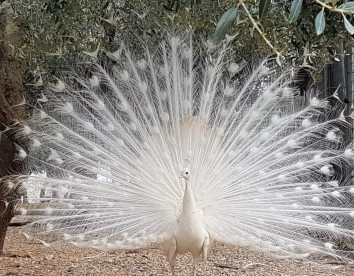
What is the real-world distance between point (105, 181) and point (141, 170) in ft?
1.20

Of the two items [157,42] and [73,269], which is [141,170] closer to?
[157,42]

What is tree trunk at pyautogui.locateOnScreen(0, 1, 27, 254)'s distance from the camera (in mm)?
5438

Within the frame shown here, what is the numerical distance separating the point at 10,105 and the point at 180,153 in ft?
6.39

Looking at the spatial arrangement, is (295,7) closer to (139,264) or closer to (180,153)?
(180,153)

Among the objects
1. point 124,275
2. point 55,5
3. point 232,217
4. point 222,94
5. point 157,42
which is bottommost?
point 124,275

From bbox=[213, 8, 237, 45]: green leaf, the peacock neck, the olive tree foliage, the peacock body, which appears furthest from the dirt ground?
bbox=[213, 8, 237, 45]: green leaf

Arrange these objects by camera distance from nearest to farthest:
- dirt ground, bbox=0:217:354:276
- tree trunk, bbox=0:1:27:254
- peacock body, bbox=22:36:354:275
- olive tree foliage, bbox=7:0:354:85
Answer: olive tree foliage, bbox=7:0:354:85
peacock body, bbox=22:36:354:275
tree trunk, bbox=0:1:27:254
dirt ground, bbox=0:217:354:276

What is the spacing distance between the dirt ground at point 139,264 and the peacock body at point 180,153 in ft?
3.52

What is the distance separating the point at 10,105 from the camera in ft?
18.7

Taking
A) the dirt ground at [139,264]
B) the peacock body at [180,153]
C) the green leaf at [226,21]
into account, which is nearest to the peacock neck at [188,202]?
the peacock body at [180,153]

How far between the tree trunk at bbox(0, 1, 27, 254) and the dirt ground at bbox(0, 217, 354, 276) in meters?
0.80

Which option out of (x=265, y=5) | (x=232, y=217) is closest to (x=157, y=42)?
→ (x=232, y=217)

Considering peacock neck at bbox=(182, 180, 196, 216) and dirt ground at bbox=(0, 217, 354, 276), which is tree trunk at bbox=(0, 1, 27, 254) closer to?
dirt ground at bbox=(0, 217, 354, 276)

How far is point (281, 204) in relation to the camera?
16.9 ft
